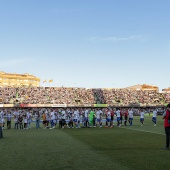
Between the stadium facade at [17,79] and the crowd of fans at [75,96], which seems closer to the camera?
the crowd of fans at [75,96]

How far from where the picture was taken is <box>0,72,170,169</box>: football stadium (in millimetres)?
10391

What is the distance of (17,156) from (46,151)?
162 centimetres

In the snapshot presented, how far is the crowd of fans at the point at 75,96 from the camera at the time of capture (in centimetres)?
8031

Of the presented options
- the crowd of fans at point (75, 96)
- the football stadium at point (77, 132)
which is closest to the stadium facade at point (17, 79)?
the crowd of fans at point (75, 96)

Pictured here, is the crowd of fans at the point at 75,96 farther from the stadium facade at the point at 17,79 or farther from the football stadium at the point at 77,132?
the stadium facade at the point at 17,79

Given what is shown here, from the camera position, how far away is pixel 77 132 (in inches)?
931

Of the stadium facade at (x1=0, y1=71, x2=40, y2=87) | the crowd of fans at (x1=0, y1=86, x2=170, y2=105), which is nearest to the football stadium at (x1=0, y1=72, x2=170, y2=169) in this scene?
the crowd of fans at (x1=0, y1=86, x2=170, y2=105)

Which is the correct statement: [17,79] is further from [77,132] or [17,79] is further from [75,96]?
[77,132]

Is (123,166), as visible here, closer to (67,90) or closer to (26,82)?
(67,90)

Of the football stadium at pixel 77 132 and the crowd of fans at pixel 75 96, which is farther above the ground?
the crowd of fans at pixel 75 96

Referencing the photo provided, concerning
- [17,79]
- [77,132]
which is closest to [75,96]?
[17,79]

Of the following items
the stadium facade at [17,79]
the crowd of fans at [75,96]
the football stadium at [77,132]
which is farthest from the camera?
the stadium facade at [17,79]

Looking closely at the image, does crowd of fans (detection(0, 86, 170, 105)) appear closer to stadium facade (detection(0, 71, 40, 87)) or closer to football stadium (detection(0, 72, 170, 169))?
football stadium (detection(0, 72, 170, 169))

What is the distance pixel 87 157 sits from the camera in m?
11.2
